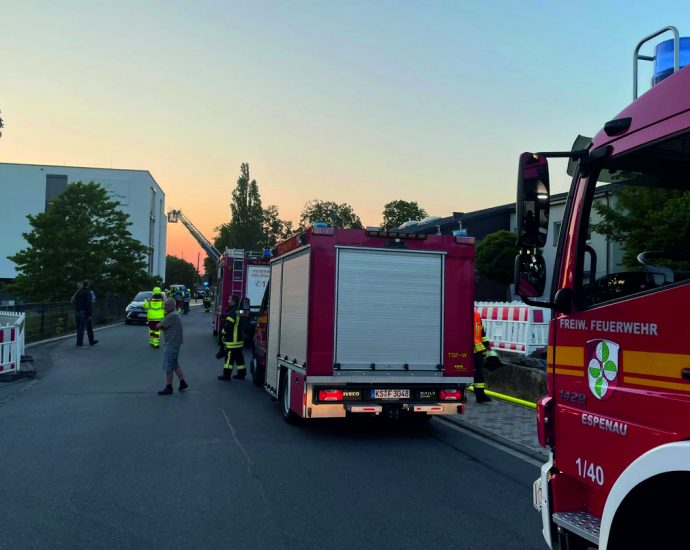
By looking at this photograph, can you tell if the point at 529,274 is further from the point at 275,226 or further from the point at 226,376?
the point at 275,226

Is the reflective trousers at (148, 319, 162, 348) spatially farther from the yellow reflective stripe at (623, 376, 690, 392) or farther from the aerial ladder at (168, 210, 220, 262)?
the aerial ladder at (168, 210, 220, 262)

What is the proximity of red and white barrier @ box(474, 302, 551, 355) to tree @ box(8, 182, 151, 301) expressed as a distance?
24706 millimetres

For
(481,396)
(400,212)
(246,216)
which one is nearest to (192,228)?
(246,216)

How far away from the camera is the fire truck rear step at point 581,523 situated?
2806 mm

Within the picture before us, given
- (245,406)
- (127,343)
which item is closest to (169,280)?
(127,343)

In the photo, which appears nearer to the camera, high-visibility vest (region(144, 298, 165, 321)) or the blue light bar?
the blue light bar

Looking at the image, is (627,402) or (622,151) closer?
(627,402)

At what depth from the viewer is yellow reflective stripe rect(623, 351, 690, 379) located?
237 centimetres

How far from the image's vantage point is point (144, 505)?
502cm

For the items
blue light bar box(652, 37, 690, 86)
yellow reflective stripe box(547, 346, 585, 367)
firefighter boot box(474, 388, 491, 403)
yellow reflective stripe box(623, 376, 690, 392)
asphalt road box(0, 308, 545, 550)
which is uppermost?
blue light bar box(652, 37, 690, 86)

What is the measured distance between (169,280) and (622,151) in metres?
132

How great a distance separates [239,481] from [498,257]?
1055 inches

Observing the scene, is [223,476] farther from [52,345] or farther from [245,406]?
[52,345]

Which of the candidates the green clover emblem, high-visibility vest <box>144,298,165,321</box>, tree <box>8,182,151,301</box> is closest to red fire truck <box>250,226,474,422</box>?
the green clover emblem
